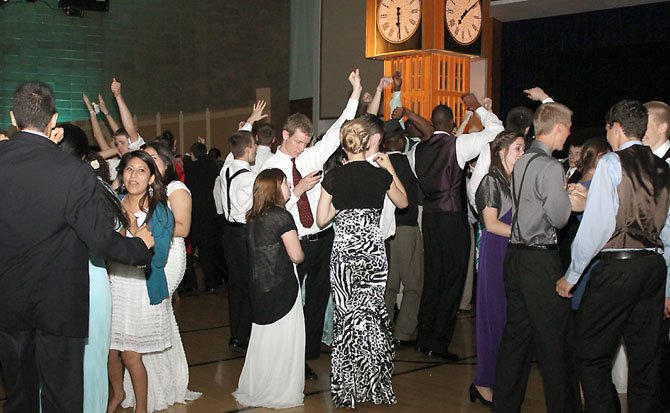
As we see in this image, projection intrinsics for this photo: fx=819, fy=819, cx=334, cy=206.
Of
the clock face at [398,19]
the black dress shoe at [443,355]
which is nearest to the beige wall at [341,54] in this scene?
the clock face at [398,19]

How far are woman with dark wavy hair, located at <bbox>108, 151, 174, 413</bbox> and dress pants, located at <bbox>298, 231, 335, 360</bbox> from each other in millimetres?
1198

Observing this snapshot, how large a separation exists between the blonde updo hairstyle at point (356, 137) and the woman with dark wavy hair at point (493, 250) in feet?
2.25

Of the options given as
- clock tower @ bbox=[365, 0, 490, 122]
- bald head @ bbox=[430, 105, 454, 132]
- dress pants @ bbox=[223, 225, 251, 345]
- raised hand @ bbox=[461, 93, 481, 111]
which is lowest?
dress pants @ bbox=[223, 225, 251, 345]

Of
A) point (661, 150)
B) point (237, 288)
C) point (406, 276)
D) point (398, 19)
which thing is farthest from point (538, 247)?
point (398, 19)

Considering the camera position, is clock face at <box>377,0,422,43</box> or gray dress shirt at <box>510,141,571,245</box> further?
clock face at <box>377,0,422,43</box>

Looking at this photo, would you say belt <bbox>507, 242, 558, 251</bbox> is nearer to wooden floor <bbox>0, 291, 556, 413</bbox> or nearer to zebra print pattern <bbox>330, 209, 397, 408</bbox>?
zebra print pattern <bbox>330, 209, 397, 408</bbox>

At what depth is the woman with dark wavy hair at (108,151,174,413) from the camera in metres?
4.16

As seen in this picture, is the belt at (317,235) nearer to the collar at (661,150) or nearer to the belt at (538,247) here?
the belt at (538,247)

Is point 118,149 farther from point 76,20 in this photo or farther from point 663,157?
point 76,20

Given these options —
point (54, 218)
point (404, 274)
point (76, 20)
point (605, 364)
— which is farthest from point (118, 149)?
point (76, 20)

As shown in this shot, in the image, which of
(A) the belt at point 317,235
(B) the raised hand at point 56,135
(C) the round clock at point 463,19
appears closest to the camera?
(B) the raised hand at point 56,135

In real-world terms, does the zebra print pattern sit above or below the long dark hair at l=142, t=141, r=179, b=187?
below

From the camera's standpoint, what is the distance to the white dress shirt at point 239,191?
5691 mm

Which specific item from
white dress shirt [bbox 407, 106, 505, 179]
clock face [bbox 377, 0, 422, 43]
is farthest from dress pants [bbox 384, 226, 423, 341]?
clock face [bbox 377, 0, 422, 43]
